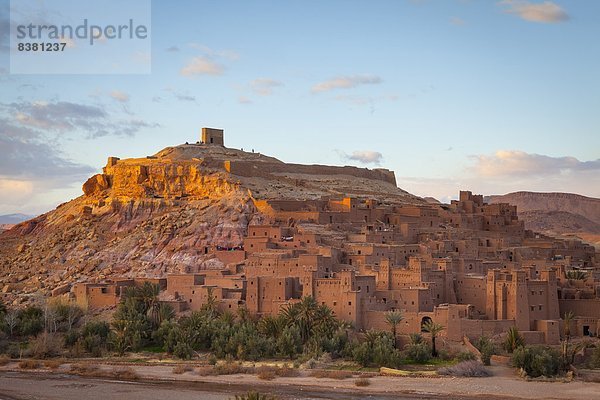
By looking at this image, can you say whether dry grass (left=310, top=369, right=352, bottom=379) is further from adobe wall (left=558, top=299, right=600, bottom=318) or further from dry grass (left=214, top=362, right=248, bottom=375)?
adobe wall (left=558, top=299, right=600, bottom=318)

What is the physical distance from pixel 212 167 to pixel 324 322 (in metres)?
21.5

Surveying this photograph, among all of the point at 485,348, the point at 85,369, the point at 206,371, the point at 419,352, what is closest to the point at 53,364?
the point at 85,369

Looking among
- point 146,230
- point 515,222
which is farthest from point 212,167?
point 515,222

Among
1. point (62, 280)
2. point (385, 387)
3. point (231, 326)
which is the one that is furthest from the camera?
point (62, 280)

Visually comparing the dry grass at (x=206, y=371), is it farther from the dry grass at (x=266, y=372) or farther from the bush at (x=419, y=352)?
the bush at (x=419, y=352)

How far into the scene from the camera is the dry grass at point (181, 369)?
37050 mm

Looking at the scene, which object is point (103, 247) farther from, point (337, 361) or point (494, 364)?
point (494, 364)

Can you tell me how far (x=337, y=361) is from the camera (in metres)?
37.1

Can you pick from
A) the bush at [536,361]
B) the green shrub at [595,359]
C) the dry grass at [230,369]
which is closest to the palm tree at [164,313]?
the dry grass at [230,369]

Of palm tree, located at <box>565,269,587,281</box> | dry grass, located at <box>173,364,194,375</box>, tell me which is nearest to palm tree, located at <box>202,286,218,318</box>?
dry grass, located at <box>173,364,194,375</box>

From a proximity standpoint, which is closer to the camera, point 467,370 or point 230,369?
point 467,370

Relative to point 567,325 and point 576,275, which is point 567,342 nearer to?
point 567,325

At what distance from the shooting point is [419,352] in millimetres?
35938

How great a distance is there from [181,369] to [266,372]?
3.78 meters
